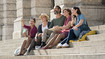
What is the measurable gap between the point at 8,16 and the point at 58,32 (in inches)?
520

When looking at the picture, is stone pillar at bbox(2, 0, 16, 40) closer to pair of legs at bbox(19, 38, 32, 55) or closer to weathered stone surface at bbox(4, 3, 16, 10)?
weathered stone surface at bbox(4, 3, 16, 10)

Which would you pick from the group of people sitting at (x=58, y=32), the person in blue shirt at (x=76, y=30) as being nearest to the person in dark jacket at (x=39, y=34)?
the group of people sitting at (x=58, y=32)

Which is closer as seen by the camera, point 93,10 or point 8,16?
point 93,10

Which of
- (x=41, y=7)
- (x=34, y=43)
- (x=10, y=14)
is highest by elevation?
(x=41, y=7)

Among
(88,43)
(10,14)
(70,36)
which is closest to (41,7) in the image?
(10,14)

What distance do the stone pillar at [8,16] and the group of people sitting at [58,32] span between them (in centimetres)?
1120

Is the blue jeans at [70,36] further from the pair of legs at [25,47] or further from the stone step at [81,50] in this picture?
the pair of legs at [25,47]

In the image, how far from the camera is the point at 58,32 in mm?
12398

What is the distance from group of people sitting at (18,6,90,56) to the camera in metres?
11.7

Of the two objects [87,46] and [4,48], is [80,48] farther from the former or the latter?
[4,48]

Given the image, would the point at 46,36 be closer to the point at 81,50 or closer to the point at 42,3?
the point at 81,50

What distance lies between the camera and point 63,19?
42.7 feet

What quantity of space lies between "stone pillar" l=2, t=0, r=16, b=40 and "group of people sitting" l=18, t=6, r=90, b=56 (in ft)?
36.8

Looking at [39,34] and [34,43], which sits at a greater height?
[39,34]
